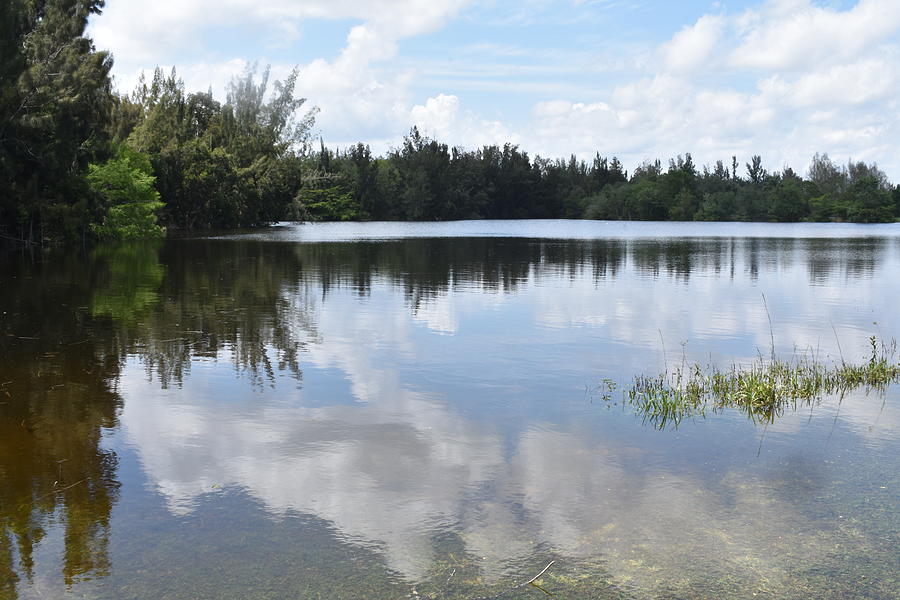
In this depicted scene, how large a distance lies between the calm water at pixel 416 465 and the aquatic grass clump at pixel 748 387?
0.35 meters

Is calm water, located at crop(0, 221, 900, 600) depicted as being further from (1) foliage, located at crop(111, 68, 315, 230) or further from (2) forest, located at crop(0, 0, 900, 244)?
(1) foliage, located at crop(111, 68, 315, 230)

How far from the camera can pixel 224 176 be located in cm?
7875

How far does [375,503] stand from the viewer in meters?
7.71

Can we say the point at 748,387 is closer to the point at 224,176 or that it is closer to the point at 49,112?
the point at 49,112

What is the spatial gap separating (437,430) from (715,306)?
1496cm

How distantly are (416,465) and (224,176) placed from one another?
74.1 m

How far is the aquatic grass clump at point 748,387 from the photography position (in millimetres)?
11492

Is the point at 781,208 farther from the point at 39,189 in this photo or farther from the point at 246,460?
the point at 246,460

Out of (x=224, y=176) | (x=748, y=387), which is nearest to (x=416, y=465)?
(x=748, y=387)

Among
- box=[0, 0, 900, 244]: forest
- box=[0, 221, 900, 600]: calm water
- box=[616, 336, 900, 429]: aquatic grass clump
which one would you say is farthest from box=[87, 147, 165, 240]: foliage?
box=[616, 336, 900, 429]: aquatic grass clump

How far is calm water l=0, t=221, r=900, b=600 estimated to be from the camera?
249 inches

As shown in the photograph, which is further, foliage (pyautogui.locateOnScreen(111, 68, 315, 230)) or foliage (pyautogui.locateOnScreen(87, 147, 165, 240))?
foliage (pyautogui.locateOnScreen(111, 68, 315, 230))

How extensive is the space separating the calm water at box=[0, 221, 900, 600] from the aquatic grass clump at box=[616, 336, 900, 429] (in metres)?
0.35

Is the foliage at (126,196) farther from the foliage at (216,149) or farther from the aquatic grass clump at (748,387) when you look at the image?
the aquatic grass clump at (748,387)
